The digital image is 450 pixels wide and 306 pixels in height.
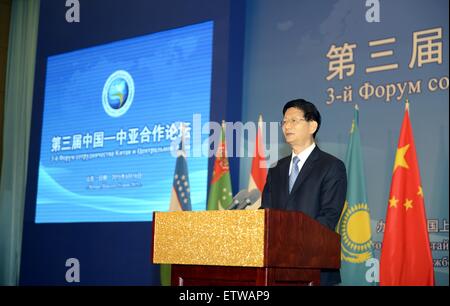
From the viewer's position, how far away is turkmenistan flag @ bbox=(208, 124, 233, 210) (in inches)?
188

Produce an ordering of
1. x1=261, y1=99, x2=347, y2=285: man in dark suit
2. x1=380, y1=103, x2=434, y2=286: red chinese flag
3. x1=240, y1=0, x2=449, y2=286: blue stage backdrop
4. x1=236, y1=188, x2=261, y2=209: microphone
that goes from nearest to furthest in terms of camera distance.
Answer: x1=236, y1=188, x2=261, y2=209: microphone, x1=261, y1=99, x2=347, y2=285: man in dark suit, x1=380, y1=103, x2=434, y2=286: red chinese flag, x1=240, y1=0, x2=449, y2=286: blue stage backdrop

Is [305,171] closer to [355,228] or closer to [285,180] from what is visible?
[285,180]

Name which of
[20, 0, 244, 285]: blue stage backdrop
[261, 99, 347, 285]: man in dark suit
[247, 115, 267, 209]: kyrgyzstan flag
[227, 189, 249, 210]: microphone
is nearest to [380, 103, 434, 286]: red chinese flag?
[261, 99, 347, 285]: man in dark suit

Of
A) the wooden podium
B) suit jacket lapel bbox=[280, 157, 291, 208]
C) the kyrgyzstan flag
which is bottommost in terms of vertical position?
the wooden podium

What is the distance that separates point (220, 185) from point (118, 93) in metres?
1.38

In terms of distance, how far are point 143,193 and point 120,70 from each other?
1091mm

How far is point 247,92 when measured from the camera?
5.09 meters

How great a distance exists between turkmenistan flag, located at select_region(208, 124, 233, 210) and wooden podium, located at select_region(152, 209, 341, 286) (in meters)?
1.90

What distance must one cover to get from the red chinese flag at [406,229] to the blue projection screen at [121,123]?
152 centimetres

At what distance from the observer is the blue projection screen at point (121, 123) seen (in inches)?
204

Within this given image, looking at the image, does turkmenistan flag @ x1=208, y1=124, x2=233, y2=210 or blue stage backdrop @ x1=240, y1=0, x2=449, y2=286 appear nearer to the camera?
blue stage backdrop @ x1=240, y1=0, x2=449, y2=286

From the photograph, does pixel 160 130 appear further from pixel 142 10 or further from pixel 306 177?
pixel 306 177

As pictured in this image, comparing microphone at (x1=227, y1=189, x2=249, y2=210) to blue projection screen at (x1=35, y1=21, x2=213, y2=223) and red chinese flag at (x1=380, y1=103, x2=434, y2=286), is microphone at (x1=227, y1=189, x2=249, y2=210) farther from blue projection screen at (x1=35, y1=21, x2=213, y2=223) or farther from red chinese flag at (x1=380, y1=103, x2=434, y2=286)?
blue projection screen at (x1=35, y1=21, x2=213, y2=223)

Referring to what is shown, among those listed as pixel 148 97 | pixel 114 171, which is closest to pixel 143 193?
pixel 114 171
